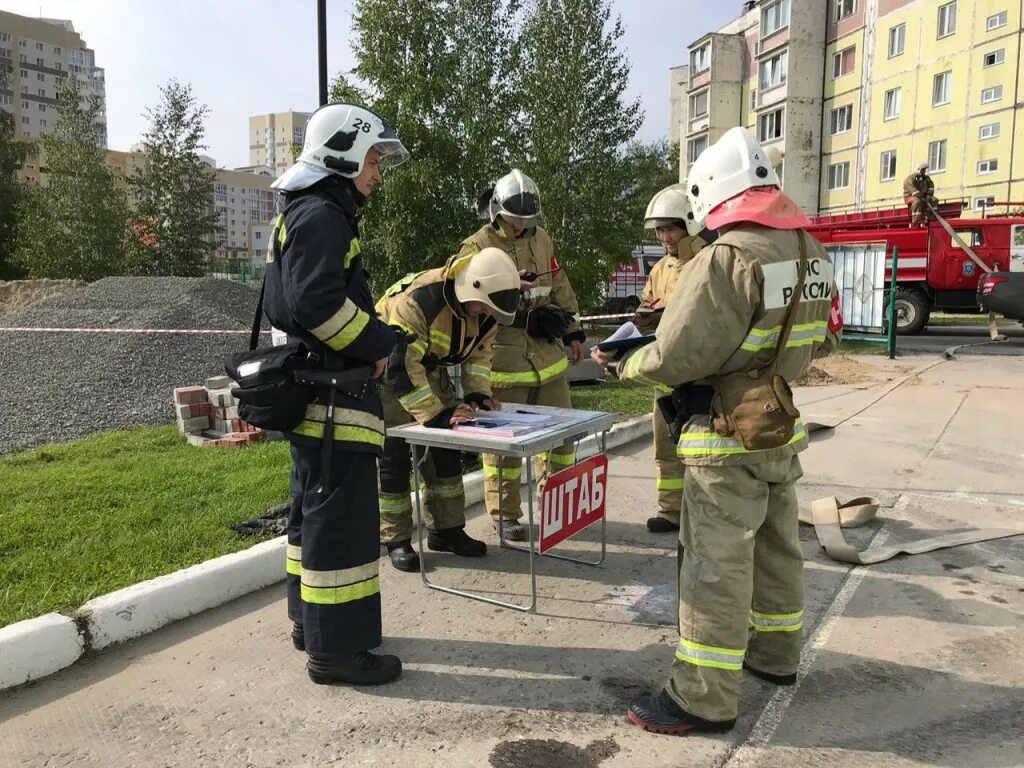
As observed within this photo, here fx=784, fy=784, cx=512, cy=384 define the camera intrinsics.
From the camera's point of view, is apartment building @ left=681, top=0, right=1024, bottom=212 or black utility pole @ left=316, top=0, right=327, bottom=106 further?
apartment building @ left=681, top=0, right=1024, bottom=212

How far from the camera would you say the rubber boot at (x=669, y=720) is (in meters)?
2.60

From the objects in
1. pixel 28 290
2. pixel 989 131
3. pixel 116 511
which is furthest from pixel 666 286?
pixel 989 131

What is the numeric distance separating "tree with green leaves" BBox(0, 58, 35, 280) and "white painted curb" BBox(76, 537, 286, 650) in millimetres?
28366

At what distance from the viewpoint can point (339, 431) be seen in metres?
2.88

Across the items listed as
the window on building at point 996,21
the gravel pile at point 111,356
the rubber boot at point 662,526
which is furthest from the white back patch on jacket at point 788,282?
the window on building at point 996,21

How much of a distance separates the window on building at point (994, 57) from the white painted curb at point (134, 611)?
1276 inches

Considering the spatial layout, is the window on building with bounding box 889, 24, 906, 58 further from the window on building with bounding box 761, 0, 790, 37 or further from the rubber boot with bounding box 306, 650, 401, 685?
the rubber boot with bounding box 306, 650, 401, 685

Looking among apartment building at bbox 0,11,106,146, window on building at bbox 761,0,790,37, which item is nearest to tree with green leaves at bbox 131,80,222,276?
window on building at bbox 761,0,790,37

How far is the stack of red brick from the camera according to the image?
6938 millimetres

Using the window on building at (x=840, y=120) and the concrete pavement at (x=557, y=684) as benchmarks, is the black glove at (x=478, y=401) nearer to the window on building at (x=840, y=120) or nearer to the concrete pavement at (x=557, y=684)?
the concrete pavement at (x=557, y=684)

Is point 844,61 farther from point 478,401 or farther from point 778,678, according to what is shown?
point 778,678

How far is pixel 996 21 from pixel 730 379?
32595 millimetres

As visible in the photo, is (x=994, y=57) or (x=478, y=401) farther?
(x=994, y=57)

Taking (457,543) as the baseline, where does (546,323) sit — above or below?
above
